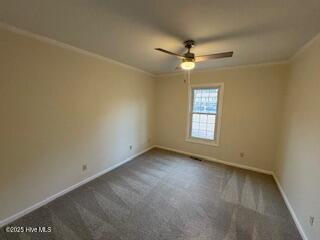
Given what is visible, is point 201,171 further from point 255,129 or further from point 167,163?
point 255,129

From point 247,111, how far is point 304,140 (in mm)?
1552

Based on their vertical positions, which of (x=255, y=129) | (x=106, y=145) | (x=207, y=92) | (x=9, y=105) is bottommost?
(x=106, y=145)

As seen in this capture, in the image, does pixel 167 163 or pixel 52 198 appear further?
pixel 167 163

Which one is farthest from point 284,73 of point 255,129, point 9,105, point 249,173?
point 9,105

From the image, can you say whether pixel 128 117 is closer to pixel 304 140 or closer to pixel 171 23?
pixel 171 23

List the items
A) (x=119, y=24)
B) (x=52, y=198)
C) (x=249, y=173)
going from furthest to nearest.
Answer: (x=249, y=173) → (x=52, y=198) → (x=119, y=24)

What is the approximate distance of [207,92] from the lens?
13.5 feet

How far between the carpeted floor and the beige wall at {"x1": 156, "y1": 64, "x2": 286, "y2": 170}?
1.87 ft

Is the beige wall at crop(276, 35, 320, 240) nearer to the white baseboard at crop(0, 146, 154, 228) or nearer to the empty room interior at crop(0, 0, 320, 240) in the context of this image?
the empty room interior at crop(0, 0, 320, 240)

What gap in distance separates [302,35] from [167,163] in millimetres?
3269

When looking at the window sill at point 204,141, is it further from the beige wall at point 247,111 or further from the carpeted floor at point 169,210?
the carpeted floor at point 169,210

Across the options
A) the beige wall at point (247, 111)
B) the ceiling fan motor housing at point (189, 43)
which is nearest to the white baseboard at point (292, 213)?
the beige wall at point (247, 111)

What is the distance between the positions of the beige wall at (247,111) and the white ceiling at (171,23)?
0.85m

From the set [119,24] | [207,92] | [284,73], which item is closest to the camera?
[119,24]
